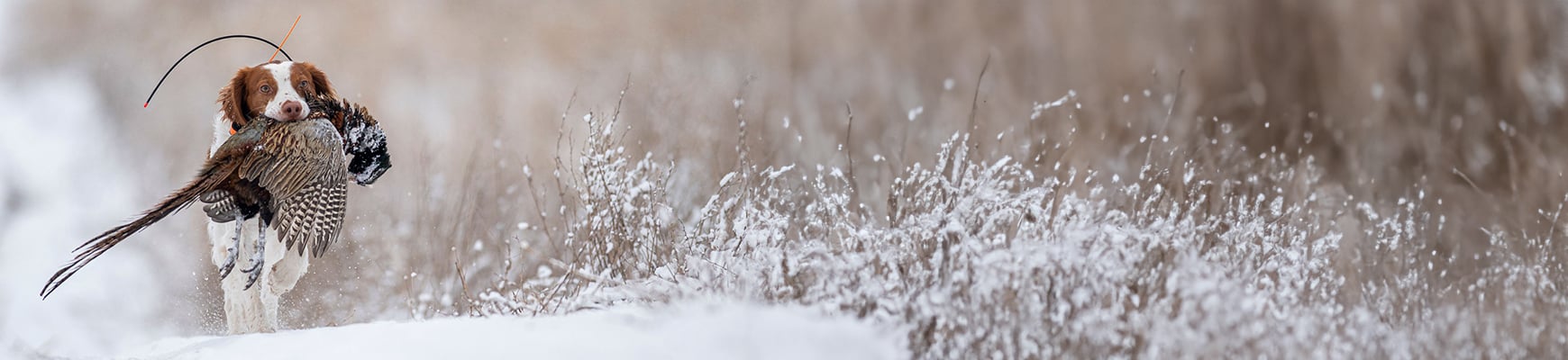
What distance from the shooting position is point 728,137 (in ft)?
11.8

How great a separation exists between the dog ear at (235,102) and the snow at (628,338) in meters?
0.39

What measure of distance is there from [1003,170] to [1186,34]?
2.31 m

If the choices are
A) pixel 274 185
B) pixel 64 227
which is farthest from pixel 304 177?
pixel 64 227

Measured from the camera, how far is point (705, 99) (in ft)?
12.4

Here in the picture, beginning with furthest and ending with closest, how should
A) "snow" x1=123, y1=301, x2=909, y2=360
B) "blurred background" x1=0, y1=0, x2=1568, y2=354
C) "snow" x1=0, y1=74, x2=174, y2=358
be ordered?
1. "blurred background" x1=0, y1=0, x2=1568, y2=354
2. "snow" x1=0, y1=74, x2=174, y2=358
3. "snow" x1=123, y1=301, x2=909, y2=360

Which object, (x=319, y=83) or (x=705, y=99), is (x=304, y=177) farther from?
(x=705, y=99)

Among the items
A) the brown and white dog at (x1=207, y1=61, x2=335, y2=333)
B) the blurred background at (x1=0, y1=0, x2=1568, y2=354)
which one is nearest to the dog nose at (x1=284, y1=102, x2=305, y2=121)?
the brown and white dog at (x1=207, y1=61, x2=335, y2=333)

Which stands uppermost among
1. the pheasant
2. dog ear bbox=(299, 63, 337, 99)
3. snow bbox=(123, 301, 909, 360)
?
dog ear bbox=(299, 63, 337, 99)

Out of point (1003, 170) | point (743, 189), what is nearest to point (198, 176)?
point (743, 189)

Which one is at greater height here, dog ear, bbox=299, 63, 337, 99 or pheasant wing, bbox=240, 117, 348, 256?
dog ear, bbox=299, 63, 337, 99

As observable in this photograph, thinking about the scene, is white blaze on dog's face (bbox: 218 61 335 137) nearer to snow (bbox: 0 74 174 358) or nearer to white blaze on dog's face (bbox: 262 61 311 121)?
white blaze on dog's face (bbox: 262 61 311 121)

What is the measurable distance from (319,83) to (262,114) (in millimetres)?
114

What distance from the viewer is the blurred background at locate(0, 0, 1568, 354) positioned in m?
3.28

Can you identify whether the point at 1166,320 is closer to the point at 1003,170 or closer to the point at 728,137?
the point at 1003,170
